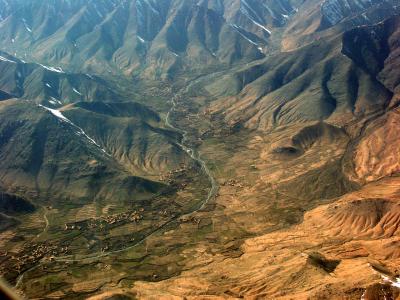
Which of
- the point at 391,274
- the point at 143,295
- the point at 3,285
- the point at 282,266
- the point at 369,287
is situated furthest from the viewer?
the point at 282,266

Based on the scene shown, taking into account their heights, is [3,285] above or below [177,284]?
above

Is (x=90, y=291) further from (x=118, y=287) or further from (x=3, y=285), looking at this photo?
(x=3, y=285)

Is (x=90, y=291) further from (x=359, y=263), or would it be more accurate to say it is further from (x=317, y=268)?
(x=359, y=263)

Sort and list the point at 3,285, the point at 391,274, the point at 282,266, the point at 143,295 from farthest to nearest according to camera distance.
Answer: the point at 282,266 < the point at 143,295 < the point at 391,274 < the point at 3,285

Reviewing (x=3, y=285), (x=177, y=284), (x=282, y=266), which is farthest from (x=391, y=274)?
(x=3, y=285)

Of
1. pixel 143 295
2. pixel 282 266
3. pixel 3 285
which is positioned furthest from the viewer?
pixel 282 266

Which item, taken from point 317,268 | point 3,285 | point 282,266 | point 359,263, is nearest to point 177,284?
point 282,266

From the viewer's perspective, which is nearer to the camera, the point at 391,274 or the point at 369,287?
the point at 369,287

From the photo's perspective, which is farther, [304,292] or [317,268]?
[317,268]

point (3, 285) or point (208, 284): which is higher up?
point (3, 285)
